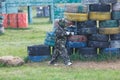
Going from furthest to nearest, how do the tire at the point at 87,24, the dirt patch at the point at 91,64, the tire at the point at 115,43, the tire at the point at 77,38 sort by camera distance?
the tire at the point at 87,24, the tire at the point at 115,43, the tire at the point at 77,38, the dirt patch at the point at 91,64

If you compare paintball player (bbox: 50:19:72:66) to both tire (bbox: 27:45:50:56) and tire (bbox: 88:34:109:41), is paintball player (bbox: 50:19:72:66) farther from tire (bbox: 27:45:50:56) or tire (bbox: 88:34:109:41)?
tire (bbox: 88:34:109:41)

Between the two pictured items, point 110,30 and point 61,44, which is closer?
point 61,44

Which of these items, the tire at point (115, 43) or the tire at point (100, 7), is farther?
the tire at point (100, 7)

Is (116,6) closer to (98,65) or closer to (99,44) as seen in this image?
(99,44)

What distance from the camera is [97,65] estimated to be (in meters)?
14.0

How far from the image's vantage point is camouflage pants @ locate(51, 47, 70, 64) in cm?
1404

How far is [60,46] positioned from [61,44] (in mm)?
77

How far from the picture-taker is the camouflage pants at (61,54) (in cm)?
1404

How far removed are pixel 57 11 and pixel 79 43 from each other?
42.1ft

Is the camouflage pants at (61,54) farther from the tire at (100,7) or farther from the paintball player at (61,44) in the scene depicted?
the tire at (100,7)

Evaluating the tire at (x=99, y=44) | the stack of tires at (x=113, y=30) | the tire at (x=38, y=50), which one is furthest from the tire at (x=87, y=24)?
the tire at (x=38, y=50)

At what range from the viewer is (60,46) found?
46.5 feet

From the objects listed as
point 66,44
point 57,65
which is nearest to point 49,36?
point 66,44

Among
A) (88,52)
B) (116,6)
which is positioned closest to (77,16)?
(88,52)
